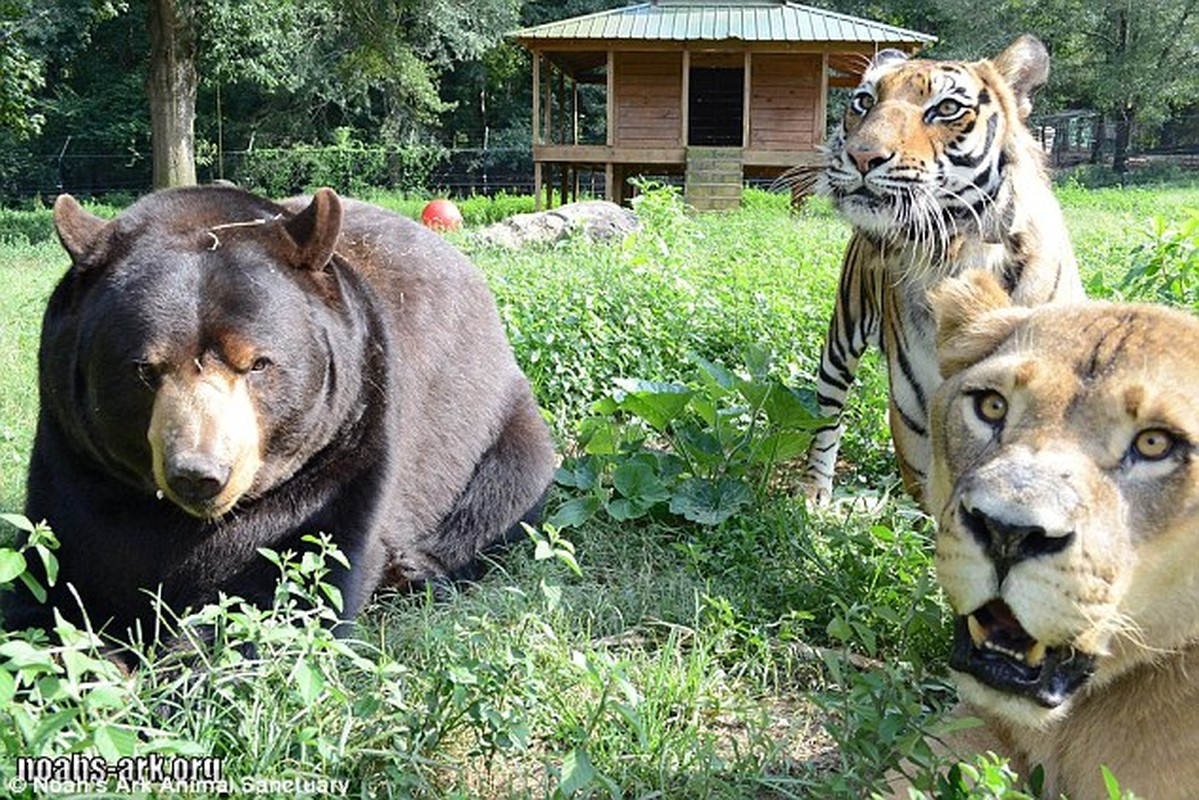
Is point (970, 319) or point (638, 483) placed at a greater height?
point (970, 319)

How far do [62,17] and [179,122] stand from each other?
1438 centimetres

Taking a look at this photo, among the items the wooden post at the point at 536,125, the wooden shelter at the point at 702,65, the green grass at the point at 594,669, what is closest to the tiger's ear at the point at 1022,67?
the green grass at the point at 594,669

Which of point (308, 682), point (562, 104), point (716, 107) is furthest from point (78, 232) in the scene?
point (716, 107)

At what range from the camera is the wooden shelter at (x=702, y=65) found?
28.4 metres

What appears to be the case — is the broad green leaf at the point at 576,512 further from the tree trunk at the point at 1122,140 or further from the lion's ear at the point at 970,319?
the tree trunk at the point at 1122,140

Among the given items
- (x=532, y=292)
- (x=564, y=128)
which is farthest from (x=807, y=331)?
(x=564, y=128)

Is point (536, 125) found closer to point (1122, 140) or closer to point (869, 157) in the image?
point (869, 157)

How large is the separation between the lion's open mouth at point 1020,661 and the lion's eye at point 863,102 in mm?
3203

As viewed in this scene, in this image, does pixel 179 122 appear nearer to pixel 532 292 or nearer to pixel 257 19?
pixel 257 19

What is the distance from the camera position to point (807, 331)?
26.9 ft

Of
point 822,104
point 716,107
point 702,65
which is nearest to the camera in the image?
point 822,104

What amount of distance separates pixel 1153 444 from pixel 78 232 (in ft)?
→ 10.7

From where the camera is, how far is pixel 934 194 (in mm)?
5035

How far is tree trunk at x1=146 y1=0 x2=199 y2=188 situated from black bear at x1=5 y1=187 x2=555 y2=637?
2299 cm
